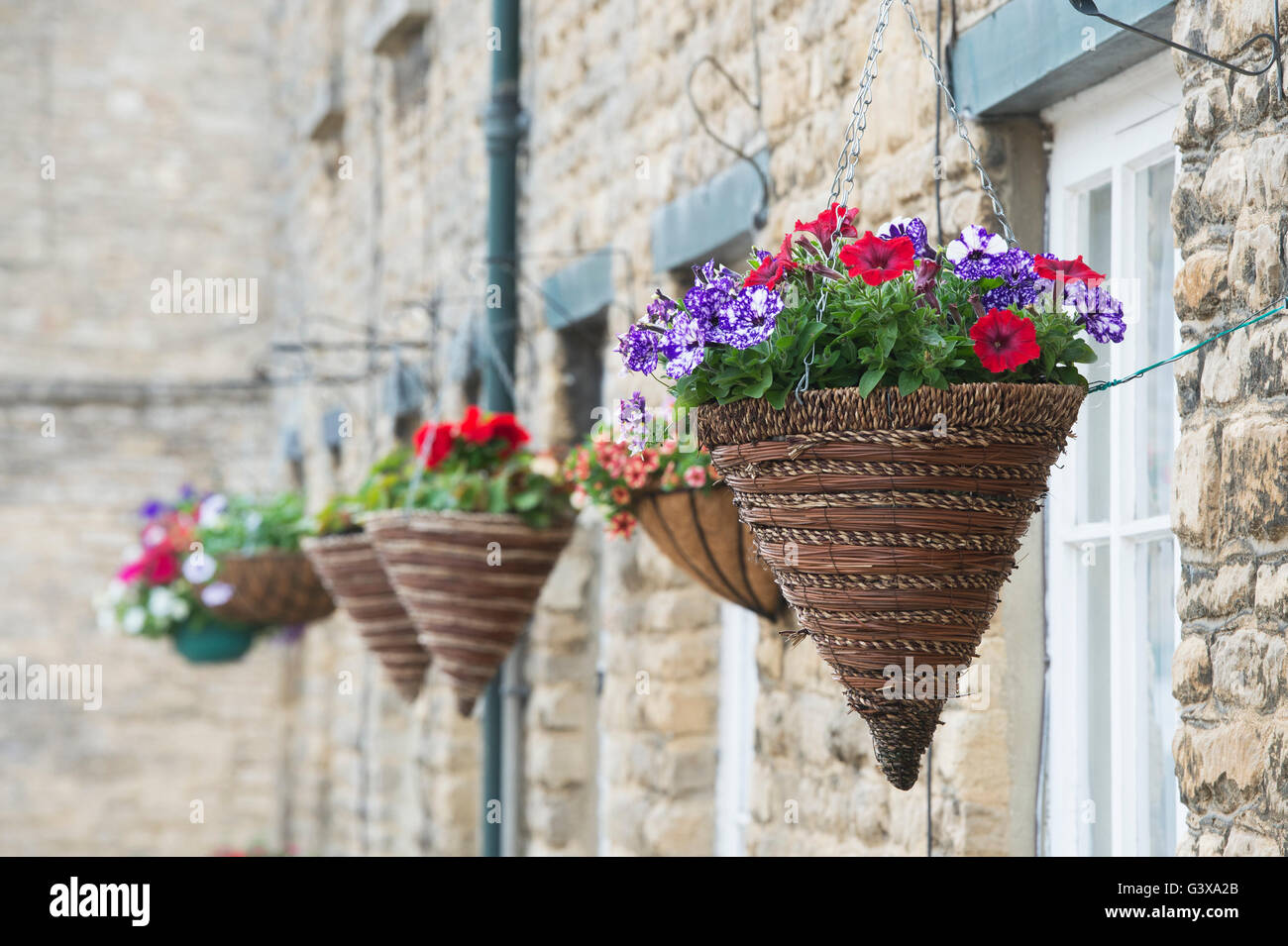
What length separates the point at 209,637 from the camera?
7043 millimetres

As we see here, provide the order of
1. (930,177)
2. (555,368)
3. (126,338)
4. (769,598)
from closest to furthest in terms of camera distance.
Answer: (930,177) → (769,598) → (555,368) → (126,338)

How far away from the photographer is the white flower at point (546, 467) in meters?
4.08

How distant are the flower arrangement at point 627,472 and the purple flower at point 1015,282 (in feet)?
3.68

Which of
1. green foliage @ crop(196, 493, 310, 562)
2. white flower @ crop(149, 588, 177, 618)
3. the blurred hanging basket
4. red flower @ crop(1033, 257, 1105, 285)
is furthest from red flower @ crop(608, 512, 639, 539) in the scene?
white flower @ crop(149, 588, 177, 618)

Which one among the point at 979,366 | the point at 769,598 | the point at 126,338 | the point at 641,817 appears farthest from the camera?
the point at 126,338

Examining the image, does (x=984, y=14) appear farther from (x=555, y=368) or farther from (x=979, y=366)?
(x=555, y=368)

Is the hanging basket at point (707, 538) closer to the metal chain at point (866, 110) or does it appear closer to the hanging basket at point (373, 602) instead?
the metal chain at point (866, 110)

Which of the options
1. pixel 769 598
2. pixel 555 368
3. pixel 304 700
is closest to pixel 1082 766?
pixel 769 598

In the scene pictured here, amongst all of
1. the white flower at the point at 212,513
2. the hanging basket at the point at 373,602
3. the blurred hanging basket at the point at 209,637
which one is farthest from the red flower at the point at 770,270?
the blurred hanging basket at the point at 209,637

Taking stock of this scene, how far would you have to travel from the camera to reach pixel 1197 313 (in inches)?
96.1

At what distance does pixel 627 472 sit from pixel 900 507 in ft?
4.81

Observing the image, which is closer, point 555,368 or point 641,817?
point 641,817

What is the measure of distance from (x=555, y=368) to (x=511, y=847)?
65.3 inches

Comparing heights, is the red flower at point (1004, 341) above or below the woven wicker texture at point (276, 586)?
above
